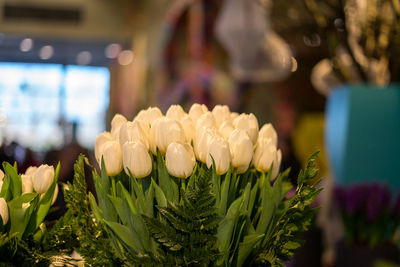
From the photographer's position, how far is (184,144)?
0.54 meters

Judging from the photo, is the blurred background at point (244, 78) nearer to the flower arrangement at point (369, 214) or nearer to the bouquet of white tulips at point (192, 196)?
the flower arrangement at point (369, 214)

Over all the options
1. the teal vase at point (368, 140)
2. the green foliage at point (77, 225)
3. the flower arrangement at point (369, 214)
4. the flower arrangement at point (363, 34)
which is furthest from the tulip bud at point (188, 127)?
the teal vase at point (368, 140)

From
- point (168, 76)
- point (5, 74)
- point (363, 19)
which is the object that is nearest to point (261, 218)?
point (363, 19)

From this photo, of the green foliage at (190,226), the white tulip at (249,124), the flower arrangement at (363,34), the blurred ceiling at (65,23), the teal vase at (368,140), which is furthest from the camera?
the blurred ceiling at (65,23)

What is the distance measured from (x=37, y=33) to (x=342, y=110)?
8.50 m

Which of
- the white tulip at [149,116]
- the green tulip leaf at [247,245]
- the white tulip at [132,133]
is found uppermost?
the white tulip at [149,116]

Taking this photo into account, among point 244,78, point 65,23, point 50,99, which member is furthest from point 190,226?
point 50,99

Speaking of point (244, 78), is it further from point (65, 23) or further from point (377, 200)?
point (65, 23)

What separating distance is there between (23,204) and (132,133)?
0.13 m

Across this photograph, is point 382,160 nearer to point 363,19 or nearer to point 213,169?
point 363,19

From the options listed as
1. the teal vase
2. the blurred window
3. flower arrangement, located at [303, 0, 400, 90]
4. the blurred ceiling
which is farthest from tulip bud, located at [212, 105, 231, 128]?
the blurred window

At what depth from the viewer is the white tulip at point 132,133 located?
0.55m

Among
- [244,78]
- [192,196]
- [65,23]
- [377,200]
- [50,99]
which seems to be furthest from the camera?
[50,99]

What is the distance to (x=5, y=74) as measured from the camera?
12891mm
